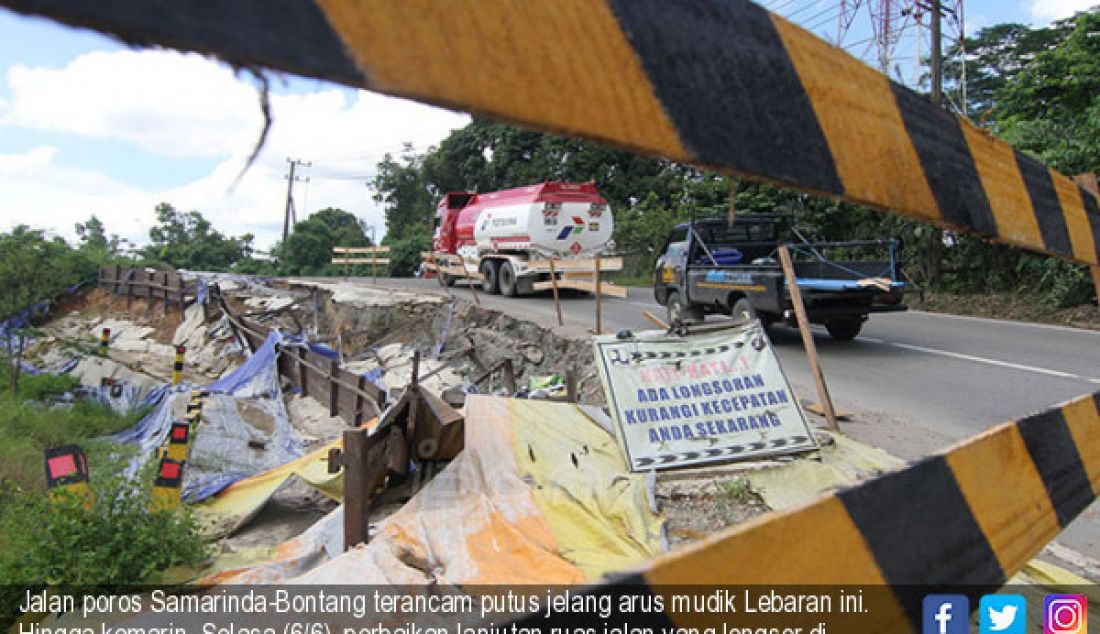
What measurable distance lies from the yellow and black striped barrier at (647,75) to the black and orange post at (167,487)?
4668mm

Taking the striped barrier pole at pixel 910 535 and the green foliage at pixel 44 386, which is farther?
the green foliage at pixel 44 386

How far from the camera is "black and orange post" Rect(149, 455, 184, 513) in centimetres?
434

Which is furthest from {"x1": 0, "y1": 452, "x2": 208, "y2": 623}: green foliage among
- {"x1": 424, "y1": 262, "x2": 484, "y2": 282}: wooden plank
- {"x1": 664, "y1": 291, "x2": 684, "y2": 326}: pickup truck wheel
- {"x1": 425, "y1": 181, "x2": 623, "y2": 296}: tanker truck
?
{"x1": 424, "y1": 262, "x2": 484, "y2": 282}: wooden plank

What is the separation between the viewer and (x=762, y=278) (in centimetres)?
868

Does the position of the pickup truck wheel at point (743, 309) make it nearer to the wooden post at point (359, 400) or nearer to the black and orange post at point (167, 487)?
the wooden post at point (359, 400)

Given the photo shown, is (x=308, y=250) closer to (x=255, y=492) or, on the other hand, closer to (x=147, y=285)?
(x=147, y=285)

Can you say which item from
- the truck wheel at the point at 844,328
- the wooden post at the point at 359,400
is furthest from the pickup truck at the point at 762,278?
the wooden post at the point at 359,400

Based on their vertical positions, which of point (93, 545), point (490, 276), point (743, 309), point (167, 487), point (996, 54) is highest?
point (996, 54)

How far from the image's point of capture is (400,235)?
37781 mm

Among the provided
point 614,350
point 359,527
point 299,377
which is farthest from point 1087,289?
point 299,377

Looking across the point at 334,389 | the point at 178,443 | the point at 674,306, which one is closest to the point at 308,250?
the point at 334,389

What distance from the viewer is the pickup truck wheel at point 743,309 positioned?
29.6ft

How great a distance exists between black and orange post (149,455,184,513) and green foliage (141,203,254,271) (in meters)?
31.9

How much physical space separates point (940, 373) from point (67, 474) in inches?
342
